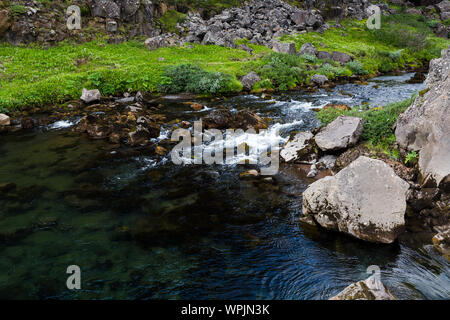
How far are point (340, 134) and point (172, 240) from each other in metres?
8.80

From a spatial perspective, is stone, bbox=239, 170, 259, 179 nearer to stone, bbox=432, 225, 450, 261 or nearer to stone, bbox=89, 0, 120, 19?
stone, bbox=432, 225, 450, 261

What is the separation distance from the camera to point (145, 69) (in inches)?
1139

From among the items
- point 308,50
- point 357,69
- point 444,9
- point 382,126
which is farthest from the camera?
point 444,9

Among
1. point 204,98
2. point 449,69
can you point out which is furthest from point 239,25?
point 449,69

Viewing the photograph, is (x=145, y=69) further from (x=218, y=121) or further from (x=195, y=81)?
(x=218, y=121)

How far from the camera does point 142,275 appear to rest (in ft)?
26.3

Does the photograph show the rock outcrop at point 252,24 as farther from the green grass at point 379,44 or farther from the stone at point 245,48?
the green grass at point 379,44

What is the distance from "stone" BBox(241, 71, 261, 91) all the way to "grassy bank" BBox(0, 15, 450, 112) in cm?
68

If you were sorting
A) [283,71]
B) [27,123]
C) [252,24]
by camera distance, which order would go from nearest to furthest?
[27,123] < [283,71] < [252,24]

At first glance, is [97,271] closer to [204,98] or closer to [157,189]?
[157,189]

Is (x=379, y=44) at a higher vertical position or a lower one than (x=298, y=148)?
higher

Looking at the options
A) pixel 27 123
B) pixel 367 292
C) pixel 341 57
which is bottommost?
pixel 367 292

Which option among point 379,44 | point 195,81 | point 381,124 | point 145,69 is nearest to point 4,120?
point 145,69

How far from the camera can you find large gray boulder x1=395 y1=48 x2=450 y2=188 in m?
10.2
